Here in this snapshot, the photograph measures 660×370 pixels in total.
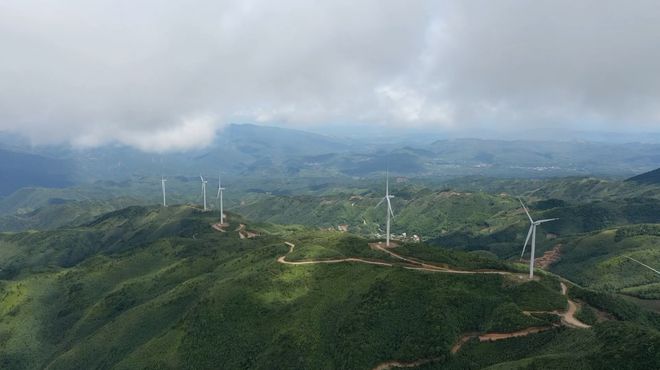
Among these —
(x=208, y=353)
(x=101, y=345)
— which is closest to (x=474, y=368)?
(x=208, y=353)

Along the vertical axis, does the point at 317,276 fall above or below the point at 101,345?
above

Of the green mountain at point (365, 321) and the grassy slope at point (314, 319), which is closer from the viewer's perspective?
the green mountain at point (365, 321)

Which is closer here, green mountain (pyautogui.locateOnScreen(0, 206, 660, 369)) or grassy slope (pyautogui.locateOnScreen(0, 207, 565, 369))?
green mountain (pyautogui.locateOnScreen(0, 206, 660, 369))

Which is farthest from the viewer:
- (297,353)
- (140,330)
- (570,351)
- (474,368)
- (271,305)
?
(140,330)

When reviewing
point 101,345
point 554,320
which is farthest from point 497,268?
point 101,345

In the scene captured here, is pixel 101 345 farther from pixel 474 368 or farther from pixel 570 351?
pixel 570 351

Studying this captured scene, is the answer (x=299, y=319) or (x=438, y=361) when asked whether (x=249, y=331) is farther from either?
(x=438, y=361)

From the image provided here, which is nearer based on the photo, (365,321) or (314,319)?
(365,321)

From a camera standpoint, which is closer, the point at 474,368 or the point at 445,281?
the point at 474,368

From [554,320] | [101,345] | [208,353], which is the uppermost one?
[554,320]

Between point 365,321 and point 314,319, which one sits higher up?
point 365,321

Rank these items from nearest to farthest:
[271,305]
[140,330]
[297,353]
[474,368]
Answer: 1. [474,368]
2. [297,353]
3. [271,305]
4. [140,330]
